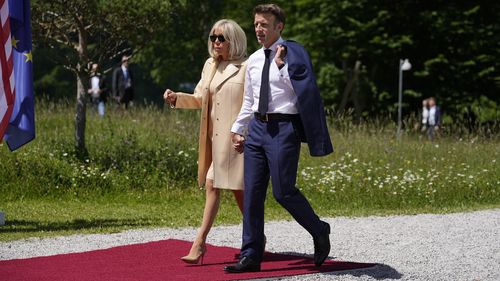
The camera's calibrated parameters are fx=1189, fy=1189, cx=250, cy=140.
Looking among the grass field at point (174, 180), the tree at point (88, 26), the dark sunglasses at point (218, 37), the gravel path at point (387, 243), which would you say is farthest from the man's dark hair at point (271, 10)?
the tree at point (88, 26)

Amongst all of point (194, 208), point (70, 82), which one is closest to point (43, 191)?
point (194, 208)

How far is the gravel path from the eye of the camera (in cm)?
913

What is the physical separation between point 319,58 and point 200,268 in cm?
3452

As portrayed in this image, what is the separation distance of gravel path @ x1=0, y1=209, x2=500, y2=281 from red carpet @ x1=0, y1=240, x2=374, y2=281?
1.18 ft

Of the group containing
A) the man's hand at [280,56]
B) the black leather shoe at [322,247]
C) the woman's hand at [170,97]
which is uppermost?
the man's hand at [280,56]

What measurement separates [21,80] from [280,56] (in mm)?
4358

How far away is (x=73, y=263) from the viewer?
9.25 meters

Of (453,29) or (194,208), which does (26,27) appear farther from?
(453,29)

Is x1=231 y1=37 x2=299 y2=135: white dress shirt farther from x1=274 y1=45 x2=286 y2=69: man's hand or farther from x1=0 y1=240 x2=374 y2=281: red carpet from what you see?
x1=0 y1=240 x2=374 y2=281: red carpet

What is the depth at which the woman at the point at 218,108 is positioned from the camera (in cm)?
923

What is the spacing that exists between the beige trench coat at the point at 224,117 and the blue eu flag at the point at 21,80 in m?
3.21

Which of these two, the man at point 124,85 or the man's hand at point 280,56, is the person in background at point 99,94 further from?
the man's hand at point 280,56

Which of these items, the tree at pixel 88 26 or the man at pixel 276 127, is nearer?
the man at pixel 276 127

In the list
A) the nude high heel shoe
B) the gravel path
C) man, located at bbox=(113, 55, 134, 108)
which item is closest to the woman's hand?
the nude high heel shoe
